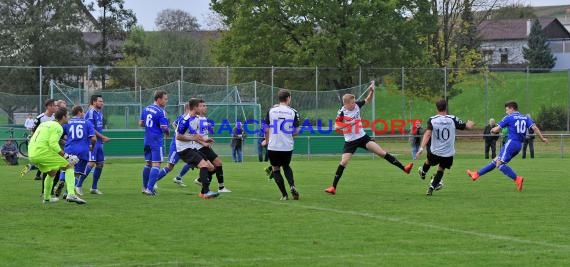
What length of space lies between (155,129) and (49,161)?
2.65 meters

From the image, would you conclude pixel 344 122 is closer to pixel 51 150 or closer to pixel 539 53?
pixel 51 150

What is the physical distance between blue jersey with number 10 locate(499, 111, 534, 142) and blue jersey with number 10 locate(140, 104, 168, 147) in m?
6.71

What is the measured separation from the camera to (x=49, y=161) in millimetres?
14352

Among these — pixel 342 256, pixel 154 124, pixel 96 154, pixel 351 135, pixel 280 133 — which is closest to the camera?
pixel 342 256

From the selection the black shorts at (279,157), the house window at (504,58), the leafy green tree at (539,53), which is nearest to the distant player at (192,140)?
the black shorts at (279,157)

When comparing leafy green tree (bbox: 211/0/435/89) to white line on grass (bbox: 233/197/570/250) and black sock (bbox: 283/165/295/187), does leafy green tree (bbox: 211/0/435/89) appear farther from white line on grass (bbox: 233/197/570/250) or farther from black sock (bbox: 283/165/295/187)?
white line on grass (bbox: 233/197/570/250)

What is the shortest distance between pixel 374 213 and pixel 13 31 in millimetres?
45879

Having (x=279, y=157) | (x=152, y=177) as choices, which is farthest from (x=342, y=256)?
(x=152, y=177)

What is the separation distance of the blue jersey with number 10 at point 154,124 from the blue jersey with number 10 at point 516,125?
6.71 meters

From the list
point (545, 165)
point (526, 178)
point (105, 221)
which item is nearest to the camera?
point (105, 221)

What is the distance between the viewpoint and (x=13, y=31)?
5538 centimetres

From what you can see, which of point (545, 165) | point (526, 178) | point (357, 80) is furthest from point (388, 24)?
point (526, 178)

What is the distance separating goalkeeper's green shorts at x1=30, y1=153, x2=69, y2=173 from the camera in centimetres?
1432

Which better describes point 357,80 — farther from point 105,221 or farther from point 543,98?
point 105,221
